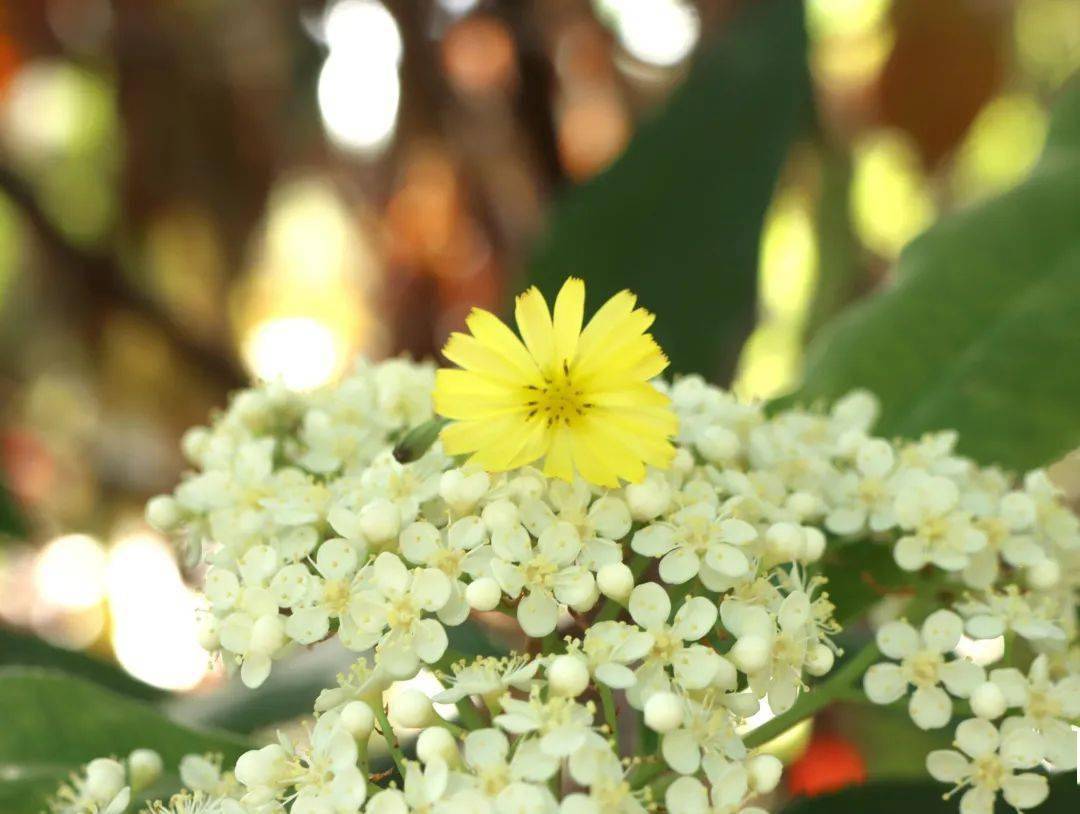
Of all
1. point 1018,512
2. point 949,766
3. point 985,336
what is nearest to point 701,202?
point 985,336

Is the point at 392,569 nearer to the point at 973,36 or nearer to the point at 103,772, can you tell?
the point at 103,772

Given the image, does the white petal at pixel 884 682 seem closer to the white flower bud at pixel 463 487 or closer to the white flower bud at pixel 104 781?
the white flower bud at pixel 463 487

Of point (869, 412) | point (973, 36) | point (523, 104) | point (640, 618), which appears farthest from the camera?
point (973, 36)

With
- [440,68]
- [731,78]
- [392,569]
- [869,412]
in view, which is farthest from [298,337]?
[392,569]

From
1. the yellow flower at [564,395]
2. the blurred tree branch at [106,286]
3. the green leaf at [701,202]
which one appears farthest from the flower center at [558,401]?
the blurred tree branch at [106,286]

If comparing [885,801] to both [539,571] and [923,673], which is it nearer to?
[923,673]

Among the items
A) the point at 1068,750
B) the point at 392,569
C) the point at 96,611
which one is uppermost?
the point at 96,611

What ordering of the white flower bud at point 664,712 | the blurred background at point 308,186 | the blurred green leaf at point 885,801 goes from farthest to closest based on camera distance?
the blurred background at point 308,186 → the blurred green leaf at point 885,801 → the white flower bud at point 664,712
